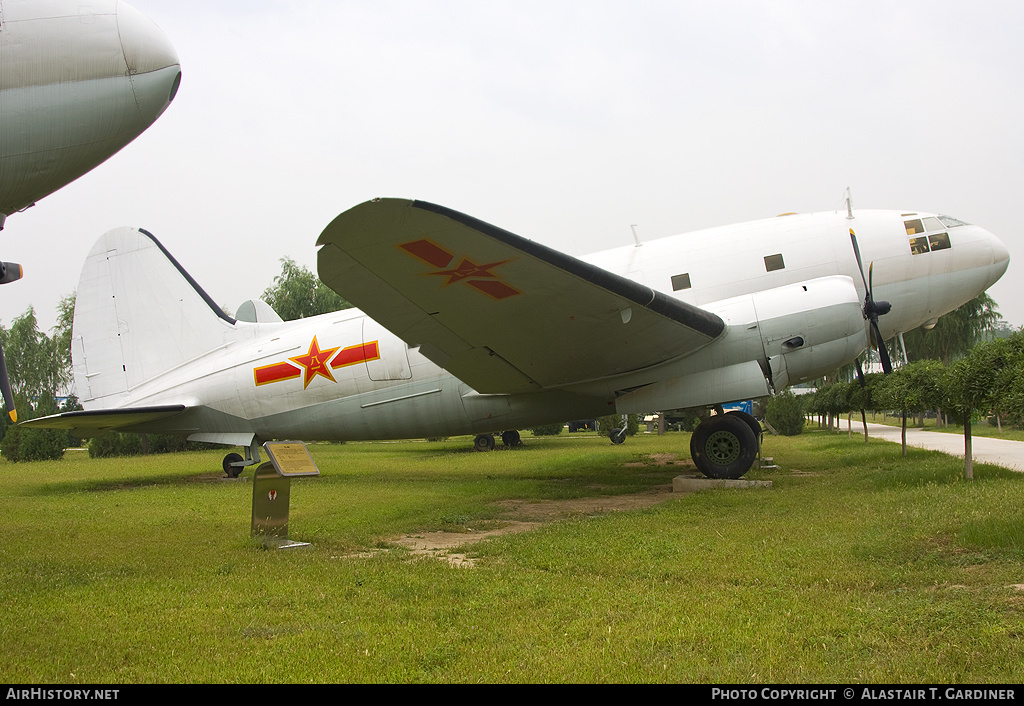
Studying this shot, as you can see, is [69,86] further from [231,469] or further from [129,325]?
[231,469]

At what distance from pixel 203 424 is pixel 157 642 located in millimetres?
11718

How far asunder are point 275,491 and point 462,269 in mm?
3332

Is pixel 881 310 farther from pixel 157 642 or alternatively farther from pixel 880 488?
pixel 157 642

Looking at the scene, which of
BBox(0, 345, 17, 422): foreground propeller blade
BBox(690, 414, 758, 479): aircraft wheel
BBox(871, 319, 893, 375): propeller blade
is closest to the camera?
BBox(0, 345, 17, 422): foreground propeller blade

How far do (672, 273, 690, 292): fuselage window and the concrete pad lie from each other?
10.7ft

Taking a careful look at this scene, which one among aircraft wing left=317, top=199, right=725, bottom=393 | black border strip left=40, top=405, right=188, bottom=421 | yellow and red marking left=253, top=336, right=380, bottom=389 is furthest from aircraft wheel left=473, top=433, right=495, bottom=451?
aircraft wing left=317, top=199, right=725, bottom=393

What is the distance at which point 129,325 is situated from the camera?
15750mm

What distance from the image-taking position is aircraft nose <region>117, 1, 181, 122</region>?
4.34 metres

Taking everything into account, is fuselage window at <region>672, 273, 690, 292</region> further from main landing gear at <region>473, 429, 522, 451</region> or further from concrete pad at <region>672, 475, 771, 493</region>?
main landing gear at <region>473, 429, 522, 451</region>

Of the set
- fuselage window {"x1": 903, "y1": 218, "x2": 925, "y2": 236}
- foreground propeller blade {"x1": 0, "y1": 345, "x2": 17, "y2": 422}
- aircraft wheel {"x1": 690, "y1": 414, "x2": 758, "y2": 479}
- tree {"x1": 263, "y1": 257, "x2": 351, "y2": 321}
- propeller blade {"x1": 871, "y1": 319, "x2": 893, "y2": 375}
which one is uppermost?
tree {"x1": 263, "y1": 257, "x2": 351, "y2": 321}

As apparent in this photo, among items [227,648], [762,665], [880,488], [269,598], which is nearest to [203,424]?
[269,598]

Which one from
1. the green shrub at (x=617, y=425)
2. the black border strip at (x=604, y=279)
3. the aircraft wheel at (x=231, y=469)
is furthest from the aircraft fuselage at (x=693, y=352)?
the green shrub at (x=617, y=425)

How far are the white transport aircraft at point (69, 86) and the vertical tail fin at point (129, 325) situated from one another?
38.7ft

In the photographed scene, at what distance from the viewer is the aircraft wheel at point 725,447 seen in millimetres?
11250
